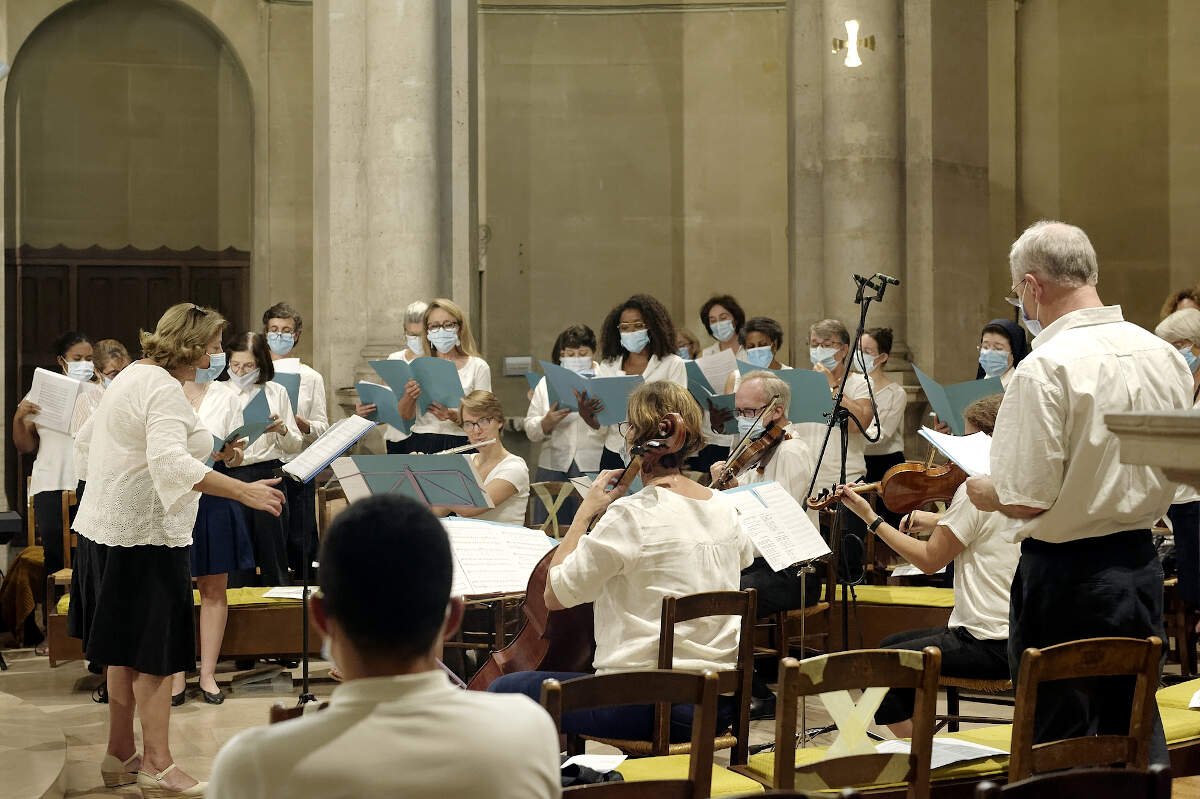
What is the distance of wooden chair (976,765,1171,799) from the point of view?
2.57 metres

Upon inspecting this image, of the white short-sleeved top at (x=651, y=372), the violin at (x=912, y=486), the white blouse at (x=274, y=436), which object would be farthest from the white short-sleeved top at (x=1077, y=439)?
the white blouse at (x=274, y=436)

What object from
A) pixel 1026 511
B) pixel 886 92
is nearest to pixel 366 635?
pixel 1026 511

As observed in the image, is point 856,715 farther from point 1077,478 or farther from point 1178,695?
point 1178,695

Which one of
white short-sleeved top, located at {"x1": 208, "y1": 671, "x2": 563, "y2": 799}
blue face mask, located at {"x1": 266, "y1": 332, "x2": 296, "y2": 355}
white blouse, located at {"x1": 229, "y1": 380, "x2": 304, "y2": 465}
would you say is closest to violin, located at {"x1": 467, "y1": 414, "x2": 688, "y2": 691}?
white short-sleeved top, located at {"x1": 208, "y1": 671, "x2": 563, "y2": 799}

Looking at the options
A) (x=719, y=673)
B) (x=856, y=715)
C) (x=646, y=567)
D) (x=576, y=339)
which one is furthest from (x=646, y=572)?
(x=576, y=339)

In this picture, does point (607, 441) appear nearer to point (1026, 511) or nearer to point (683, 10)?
point (1026, 511)

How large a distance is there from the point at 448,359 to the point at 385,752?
635 cm

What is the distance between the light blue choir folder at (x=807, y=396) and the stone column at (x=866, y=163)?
9.45 feet

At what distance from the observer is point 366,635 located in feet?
7.02

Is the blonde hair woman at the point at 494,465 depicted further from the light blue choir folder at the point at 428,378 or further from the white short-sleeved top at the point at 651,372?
the white short-sleeved top at the point at 651,372

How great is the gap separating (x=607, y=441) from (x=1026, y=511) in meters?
4.58

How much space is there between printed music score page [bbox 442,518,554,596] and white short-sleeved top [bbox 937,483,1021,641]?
1.45 m

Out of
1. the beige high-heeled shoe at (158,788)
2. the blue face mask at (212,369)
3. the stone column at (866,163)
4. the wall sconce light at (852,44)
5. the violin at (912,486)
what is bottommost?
the beige high-heeled shoe at (158,788)

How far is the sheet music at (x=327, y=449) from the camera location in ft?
20.4
